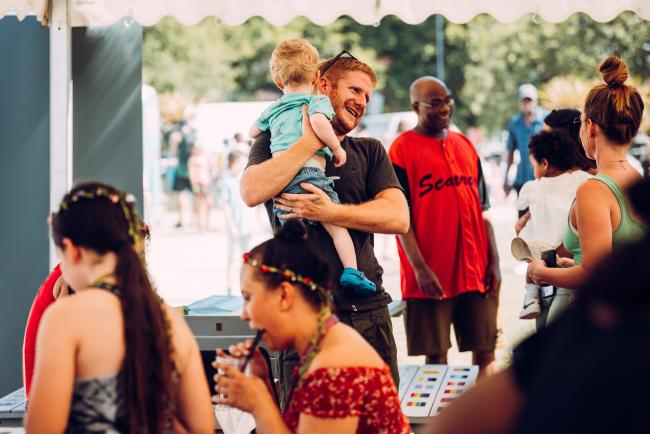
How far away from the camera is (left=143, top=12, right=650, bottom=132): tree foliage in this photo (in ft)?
122

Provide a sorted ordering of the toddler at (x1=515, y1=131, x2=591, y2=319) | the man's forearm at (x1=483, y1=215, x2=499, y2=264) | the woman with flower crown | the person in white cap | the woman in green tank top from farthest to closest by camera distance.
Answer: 1. the person in white cap
2. the man's forearm at (x1=483, y1=215, x2=499, y2=264)
3. the toddler at (x1=515, y1=131, x2=591, y2=319)
4. the woman in green tank top
5. the woman with flower crown

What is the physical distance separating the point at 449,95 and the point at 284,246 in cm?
303

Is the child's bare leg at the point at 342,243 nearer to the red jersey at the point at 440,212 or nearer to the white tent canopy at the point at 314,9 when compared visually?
the white tent canopy at the point at 314,9

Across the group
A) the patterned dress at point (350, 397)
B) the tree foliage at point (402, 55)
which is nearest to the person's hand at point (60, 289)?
the patterned dress at point (350, 397)

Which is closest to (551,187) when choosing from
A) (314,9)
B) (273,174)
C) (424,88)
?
(424,88)

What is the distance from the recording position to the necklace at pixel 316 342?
7.56 feet

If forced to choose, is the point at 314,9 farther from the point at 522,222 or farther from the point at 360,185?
the point at 522,222

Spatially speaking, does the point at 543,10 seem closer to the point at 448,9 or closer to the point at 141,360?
the point at 448,9

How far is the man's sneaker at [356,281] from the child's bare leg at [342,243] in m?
0.05

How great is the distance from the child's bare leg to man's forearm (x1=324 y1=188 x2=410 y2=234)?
4cm

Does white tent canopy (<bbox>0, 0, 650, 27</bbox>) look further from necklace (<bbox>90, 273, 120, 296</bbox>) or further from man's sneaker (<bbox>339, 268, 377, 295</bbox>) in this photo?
necklace (<bbox>90, 273, 120, 296</bbox>)

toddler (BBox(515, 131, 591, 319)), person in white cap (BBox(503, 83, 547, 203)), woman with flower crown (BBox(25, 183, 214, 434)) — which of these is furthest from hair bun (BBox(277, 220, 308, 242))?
person in white cap (BBox(503, 83, 547, 203))

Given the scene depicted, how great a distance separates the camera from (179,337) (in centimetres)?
229

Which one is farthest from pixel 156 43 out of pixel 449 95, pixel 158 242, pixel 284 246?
pixel 284 246
